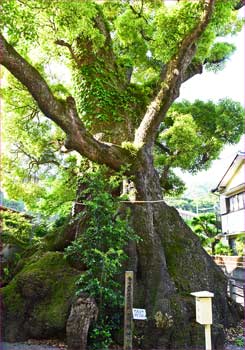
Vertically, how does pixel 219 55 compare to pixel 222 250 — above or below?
above

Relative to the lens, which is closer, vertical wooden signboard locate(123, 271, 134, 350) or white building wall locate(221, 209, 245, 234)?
vertical wooden signboard locate(123, 271, 134, 350)

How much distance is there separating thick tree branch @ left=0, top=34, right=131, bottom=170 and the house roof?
12.5m

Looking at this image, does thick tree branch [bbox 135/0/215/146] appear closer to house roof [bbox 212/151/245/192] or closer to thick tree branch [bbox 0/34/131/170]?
thick tree branch [bbox 0/34/131/170]

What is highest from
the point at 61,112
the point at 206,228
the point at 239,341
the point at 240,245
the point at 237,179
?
the point at 237,179

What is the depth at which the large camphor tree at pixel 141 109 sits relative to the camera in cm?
552

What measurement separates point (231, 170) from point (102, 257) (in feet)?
51.3

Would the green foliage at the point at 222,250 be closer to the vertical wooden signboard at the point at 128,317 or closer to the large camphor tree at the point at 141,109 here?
the large camphor tree at the point at 141,109

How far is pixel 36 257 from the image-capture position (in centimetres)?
681

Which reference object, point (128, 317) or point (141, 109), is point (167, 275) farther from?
point (141, 109)

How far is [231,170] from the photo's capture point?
19.0m

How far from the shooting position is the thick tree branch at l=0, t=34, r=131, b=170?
5.27 meters

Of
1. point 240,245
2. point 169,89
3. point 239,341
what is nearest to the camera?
point 239,341

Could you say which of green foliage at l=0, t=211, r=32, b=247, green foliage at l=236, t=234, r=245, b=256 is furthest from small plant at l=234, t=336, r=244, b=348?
green foliage at l=236, t=234, r=245, b=256

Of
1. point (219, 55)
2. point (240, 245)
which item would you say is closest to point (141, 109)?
point (219, 55)
